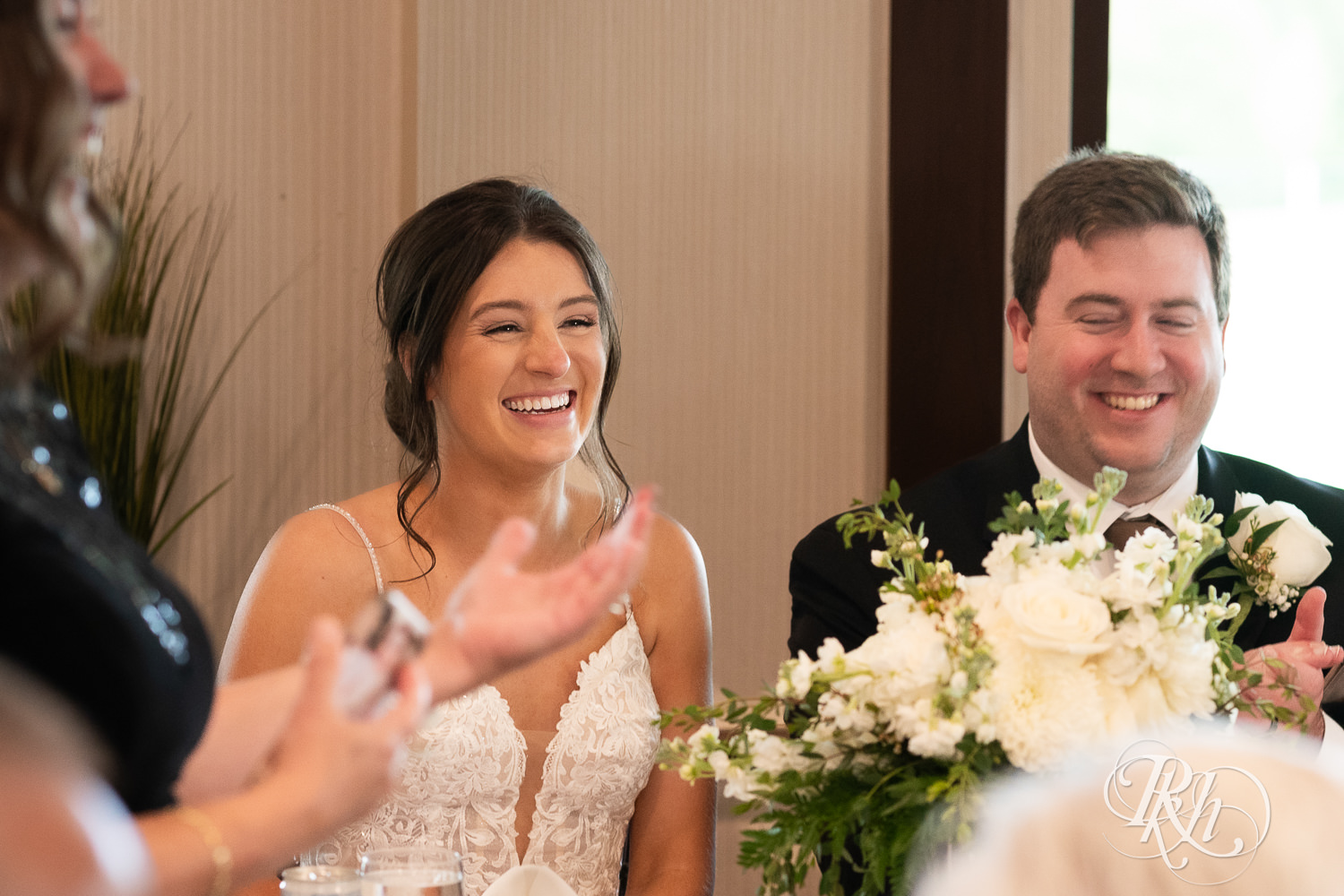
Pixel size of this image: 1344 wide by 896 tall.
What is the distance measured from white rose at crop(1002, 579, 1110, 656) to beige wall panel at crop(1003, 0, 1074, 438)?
165cm

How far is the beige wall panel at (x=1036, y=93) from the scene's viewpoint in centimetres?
278

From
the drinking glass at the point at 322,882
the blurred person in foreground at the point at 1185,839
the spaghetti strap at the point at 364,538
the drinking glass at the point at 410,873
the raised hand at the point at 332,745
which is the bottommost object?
the spaghetti strap at the point at 364,538

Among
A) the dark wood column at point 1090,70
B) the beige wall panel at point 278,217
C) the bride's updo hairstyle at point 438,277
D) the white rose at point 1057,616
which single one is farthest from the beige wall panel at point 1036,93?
the white rose at point 1057,616

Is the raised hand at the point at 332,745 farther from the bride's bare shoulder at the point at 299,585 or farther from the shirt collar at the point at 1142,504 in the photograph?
the shirt collar at the point at 1142,504

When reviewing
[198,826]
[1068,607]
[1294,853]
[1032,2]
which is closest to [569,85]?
[1032,2]

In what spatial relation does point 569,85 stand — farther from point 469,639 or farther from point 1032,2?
point 469,639

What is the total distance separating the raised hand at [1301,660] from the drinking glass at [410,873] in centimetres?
80

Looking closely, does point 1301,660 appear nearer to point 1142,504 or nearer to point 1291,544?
point 1291,544

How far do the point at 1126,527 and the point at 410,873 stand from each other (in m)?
1.36

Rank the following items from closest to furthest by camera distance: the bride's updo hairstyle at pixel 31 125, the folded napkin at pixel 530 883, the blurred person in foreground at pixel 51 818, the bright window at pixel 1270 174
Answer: the blurred person in foreground at pixel 51 818 < the bride's updo hairstyle at pixel 31 125 < the folded napkin at pixel 530 883 < the bright window at pixel 1270 174

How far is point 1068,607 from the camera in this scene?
1184mm

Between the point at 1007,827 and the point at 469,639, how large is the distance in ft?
1.42

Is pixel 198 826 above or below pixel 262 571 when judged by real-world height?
above

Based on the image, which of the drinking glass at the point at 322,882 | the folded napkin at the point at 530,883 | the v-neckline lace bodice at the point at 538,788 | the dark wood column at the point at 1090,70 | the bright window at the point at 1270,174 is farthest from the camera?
the dark wood column at the point at 1090,70
